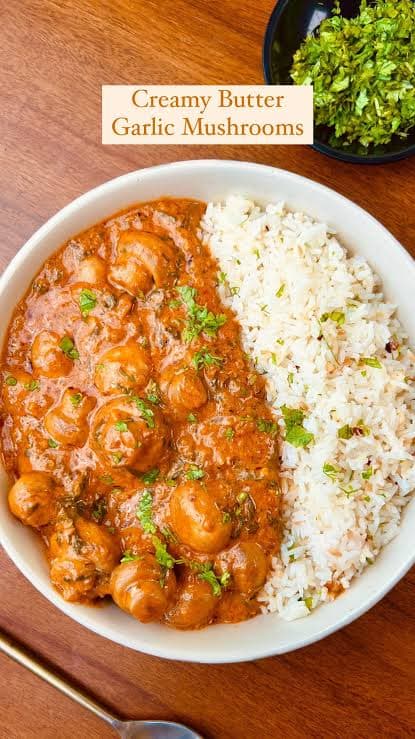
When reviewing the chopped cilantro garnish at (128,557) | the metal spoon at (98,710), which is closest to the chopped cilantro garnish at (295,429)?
the chopped cilantro garnish at (128,557)

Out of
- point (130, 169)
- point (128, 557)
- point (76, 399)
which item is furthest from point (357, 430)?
point (130, 169)

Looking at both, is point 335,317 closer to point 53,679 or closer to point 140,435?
point 140,435

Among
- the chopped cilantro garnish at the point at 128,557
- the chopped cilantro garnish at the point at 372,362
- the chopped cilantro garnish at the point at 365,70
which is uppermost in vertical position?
the chopped cilantro garnish at the point at 365,70

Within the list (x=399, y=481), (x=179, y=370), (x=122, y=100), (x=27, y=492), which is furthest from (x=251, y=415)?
(x=122, y=100)

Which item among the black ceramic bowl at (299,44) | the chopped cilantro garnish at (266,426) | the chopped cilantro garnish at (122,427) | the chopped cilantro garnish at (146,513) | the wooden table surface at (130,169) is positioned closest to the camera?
the chopped cilantro garnish at (122,427)

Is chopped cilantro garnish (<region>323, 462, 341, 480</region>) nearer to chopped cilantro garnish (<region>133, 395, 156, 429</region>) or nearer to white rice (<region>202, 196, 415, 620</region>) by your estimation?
white rice (<region>202, 196, 415, 620</region>)

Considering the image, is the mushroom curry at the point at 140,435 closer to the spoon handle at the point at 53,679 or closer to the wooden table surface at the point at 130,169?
the wooden table surface at the point at 130,169

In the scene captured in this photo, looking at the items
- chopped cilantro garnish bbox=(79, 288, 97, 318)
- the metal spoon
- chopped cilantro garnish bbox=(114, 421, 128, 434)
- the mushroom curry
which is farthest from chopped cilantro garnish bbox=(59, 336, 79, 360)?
the metal spoon
